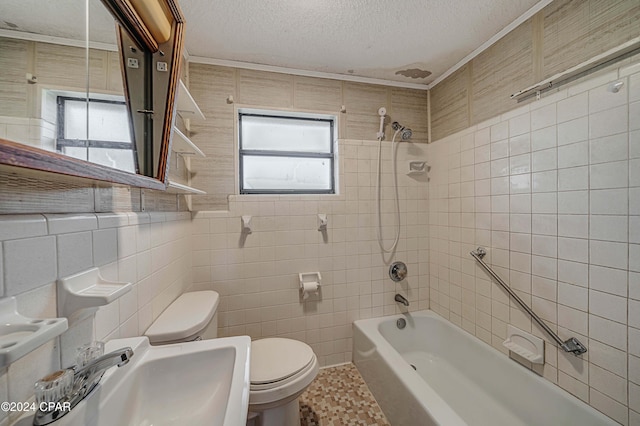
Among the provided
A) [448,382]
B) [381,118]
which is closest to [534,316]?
[448,382]

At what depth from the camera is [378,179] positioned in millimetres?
2021

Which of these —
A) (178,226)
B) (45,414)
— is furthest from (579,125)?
(178,226)

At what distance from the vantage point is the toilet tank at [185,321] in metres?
1.01

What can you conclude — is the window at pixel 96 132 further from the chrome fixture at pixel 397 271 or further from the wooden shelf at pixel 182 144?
the chrome fixture at pixel 397 271

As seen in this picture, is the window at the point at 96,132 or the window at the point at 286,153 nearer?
the window at the point at 96,132

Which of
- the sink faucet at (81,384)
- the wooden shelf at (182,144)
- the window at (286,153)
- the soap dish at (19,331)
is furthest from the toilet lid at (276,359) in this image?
the wooden shelf at (182,144)

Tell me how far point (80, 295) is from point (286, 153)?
1.60m

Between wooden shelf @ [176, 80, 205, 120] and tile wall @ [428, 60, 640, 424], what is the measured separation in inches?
75.8

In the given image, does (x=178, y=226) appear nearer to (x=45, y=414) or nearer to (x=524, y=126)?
(x=45, y=414)

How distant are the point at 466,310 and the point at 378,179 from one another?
4.08 ft

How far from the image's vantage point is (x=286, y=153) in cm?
199

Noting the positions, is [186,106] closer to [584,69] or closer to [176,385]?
[176,385]

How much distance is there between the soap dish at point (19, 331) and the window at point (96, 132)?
35 centimetres

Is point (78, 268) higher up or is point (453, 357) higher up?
point (78, 268)
